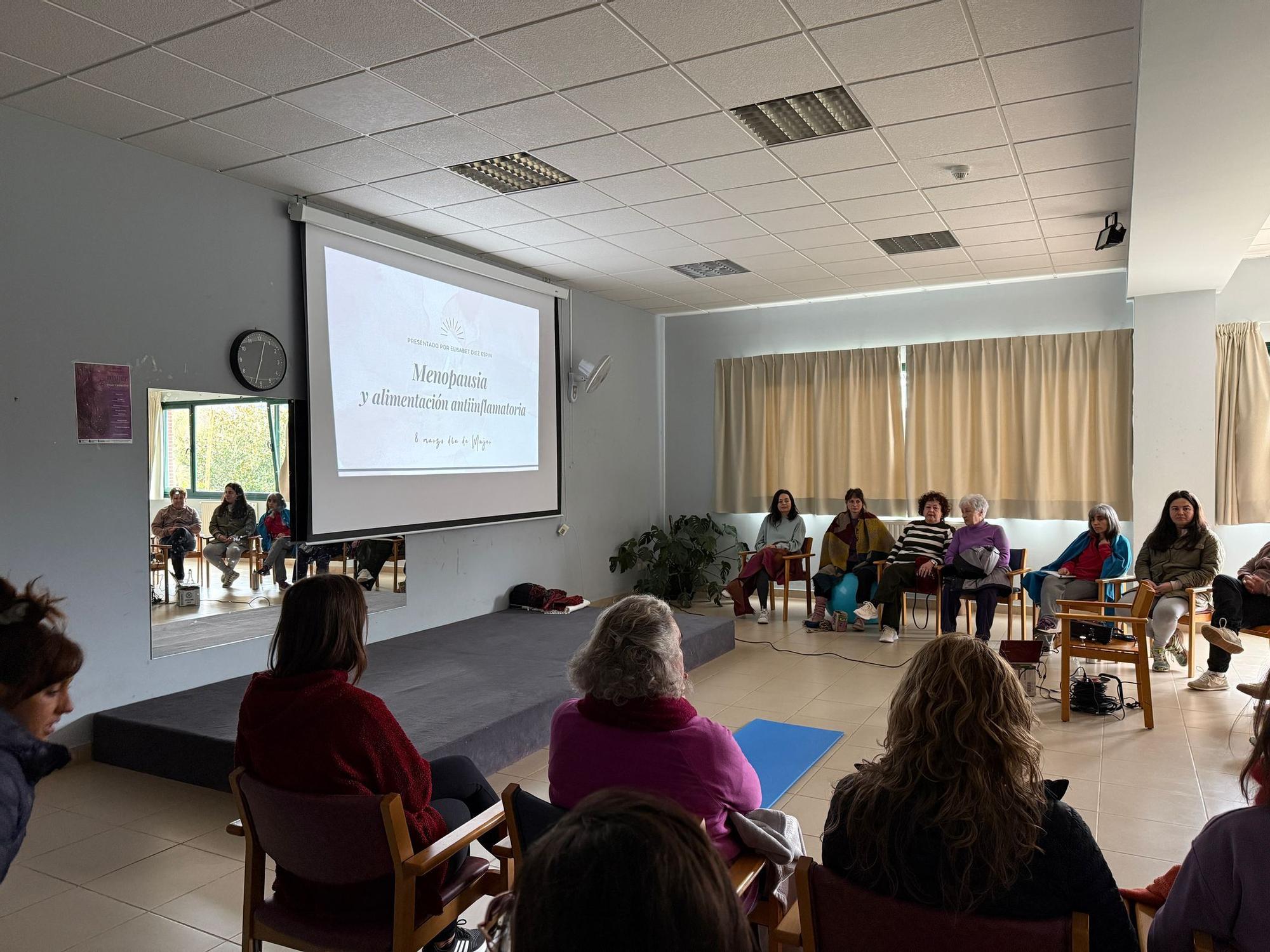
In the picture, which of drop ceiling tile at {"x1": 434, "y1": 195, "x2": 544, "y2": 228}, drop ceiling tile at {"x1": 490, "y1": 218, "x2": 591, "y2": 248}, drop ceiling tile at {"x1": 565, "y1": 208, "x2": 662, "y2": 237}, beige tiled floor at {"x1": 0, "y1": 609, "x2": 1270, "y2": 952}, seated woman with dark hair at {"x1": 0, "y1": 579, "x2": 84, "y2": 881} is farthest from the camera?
drop ceiling tile at {"x1": 490, "y1": 218, "x2": 591, "y2": 248}

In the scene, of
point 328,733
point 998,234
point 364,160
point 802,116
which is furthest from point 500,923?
point 998,234

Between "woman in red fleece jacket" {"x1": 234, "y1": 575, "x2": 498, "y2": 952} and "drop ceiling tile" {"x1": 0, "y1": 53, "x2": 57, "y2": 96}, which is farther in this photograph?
"drop ceiling tile" {"x1": 0, "y1": 53, "x2": 57, "y2": 96}

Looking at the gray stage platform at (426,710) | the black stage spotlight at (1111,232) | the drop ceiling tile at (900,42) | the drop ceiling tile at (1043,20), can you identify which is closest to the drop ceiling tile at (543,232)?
the drop ceiling tile at (900,42)

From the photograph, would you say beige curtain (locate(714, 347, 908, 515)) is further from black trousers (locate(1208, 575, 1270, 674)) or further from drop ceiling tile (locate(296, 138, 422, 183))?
drop ceiling tile (locate(296, 138, 422, 183))

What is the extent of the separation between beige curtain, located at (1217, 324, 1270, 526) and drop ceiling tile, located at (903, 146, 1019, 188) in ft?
11.1

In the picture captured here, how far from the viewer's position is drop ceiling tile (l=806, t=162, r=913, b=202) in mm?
4633

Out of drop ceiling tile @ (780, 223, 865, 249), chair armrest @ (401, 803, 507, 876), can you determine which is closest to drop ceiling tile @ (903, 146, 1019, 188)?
drop ceiling tile @ (780, 223, 865, 249)

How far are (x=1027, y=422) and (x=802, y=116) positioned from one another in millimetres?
4532

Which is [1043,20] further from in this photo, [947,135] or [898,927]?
[898,927]

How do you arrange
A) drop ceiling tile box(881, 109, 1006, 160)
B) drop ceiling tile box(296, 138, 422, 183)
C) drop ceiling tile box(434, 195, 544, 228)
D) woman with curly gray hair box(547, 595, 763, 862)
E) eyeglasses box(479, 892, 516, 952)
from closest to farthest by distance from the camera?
eyeglasses box(479, 892, 516, 952)
woman with curly gray hair box(547, 595, 763, 862)
drop ceiling tile box(881, 109, 1006, 160)
drop ceiling tile box(296, 138, 422, 183)
drop ceiling tile box(434, 195, 544, 228)

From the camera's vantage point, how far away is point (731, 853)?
1979mm

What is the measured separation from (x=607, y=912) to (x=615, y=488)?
25.1 feet

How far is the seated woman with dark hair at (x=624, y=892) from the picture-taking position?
659mm

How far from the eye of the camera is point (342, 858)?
188 centimetres
